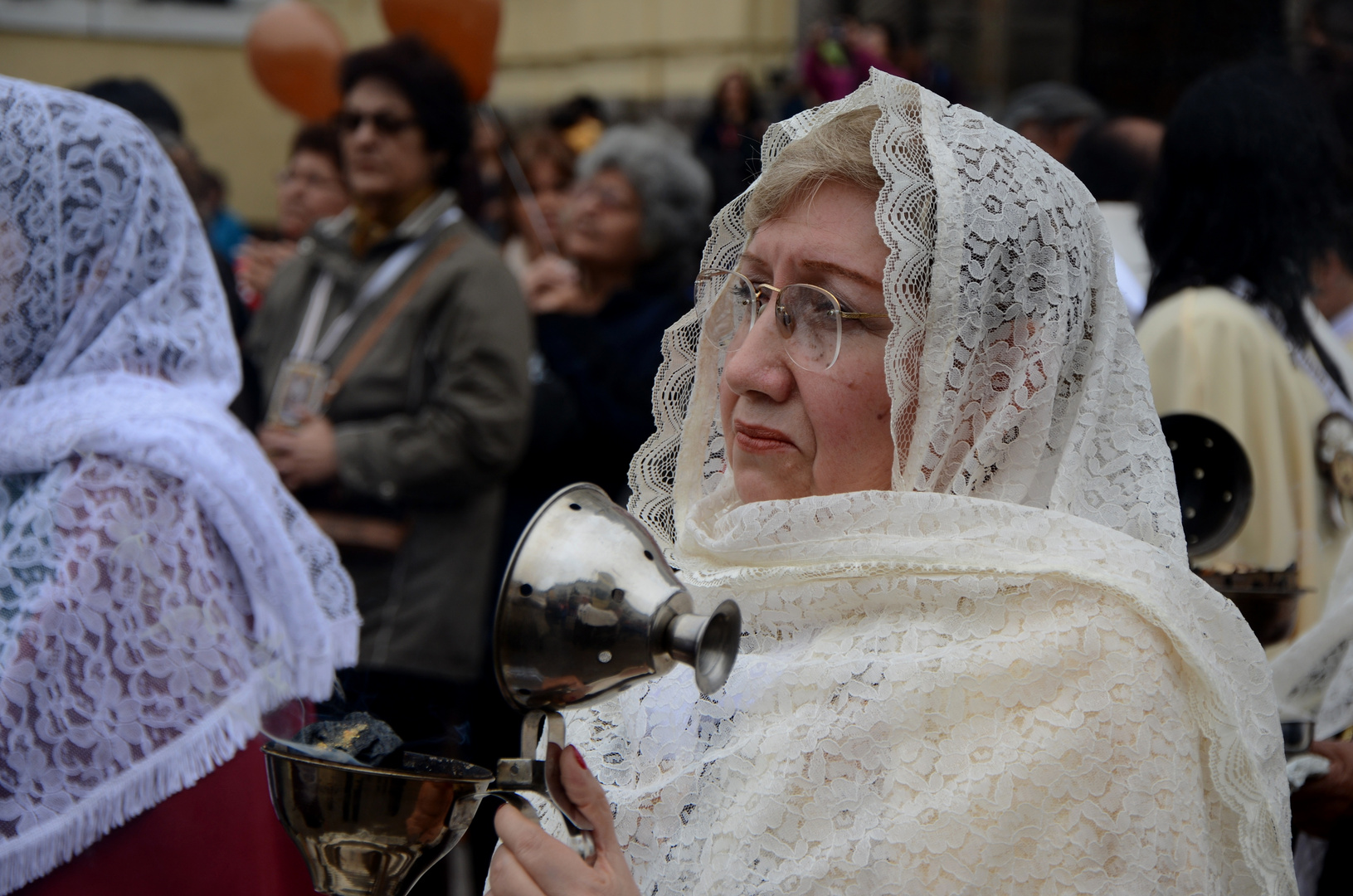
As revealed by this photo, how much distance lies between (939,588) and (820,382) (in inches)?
13.5

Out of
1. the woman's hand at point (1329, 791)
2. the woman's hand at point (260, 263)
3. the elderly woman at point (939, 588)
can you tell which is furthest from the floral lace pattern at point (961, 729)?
the woman's hand at point (260, 263)

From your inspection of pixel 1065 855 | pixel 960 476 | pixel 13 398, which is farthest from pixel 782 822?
pixel 13 398

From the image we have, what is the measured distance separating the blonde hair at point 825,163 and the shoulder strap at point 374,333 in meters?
2.47

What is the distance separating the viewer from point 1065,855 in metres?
1.58

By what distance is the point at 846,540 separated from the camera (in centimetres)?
179

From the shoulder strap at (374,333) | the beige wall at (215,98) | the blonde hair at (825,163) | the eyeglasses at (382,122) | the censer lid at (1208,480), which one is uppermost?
the blonde hair at (825,163)

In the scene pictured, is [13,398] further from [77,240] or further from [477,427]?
[477,427]

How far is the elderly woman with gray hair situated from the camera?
14.9 feet

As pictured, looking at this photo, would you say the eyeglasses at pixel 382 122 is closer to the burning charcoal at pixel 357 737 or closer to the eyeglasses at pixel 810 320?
the eyeglasses at pixel 810 320

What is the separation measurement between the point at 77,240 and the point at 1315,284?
3134mm

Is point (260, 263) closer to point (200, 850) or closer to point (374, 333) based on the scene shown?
point (374, 333)

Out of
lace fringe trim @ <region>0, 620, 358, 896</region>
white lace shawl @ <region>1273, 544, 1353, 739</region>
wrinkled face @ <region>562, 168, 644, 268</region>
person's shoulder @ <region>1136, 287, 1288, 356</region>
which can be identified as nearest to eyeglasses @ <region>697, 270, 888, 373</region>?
lace fringe trim @ <region>0, 620, 358, 896</region>

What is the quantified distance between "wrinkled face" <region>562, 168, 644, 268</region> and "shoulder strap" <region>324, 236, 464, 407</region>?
870 mm

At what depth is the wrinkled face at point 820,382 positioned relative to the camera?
1872 millimetres
